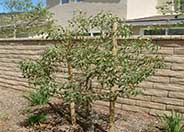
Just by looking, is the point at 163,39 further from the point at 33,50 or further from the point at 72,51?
the point at 33,50

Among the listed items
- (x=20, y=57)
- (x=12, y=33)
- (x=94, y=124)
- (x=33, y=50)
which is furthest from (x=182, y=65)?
(x=12, y=33)

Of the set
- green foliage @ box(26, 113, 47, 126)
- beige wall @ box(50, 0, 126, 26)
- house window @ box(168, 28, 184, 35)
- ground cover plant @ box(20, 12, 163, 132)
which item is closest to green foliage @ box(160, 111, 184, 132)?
ground cover plant @ box(20, 12, 163, 132)

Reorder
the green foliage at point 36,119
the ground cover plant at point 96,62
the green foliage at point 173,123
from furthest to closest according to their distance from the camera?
the green foliage at point 36,119
the green foliage at point 173,123
the ground cover plant at point 96,62

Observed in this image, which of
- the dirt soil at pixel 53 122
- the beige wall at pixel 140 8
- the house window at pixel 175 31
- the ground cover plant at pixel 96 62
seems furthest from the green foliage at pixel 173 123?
the beige wall at pixel 140 8

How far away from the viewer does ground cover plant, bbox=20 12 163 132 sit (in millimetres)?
4879

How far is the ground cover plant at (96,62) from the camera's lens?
4.88 m

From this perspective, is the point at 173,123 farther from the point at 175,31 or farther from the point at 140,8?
the point at 140,8

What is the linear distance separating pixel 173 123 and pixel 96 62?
2.01 meters

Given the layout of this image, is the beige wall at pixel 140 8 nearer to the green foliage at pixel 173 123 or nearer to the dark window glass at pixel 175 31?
the dark window glass at pixel 175 31

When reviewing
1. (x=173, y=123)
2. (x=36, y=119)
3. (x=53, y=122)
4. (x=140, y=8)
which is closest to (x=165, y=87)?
(x=173, y=123)

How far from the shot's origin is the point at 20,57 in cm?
1019

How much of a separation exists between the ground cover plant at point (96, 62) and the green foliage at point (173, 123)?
1008 millimetres

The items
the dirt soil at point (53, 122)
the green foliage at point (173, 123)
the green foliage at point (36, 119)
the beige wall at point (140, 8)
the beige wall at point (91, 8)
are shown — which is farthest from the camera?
the beige wall at point (140, 8)

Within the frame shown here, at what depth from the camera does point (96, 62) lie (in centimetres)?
480
